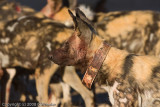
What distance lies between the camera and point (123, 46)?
5238mm

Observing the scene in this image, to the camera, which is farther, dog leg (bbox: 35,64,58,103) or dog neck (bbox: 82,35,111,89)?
dog leg (bbox: 35,64,58,103)

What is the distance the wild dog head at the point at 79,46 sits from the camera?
2.86 metres

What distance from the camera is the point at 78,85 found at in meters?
4.89

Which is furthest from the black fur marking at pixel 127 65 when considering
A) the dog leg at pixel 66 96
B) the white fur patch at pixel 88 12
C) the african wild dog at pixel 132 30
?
the dog leg at pixel 66 96

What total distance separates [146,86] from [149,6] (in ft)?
40.8

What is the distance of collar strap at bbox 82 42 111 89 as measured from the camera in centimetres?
293

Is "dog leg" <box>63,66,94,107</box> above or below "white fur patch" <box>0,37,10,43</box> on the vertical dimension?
below

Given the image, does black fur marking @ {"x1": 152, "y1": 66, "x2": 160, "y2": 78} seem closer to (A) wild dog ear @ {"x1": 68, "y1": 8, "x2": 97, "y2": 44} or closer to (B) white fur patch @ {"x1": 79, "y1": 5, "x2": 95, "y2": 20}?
(A) wild dog ear @ {"x1": 68, "y1": 8, "x2": 97, "y2": 44}

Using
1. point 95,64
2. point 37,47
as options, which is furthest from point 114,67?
point 37,47

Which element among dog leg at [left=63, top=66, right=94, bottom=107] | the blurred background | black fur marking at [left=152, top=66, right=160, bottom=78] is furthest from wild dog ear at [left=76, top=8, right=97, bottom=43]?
the blurred background

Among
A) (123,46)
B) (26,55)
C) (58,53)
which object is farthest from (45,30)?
(58,53)

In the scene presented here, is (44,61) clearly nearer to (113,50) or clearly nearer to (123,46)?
(123,46)

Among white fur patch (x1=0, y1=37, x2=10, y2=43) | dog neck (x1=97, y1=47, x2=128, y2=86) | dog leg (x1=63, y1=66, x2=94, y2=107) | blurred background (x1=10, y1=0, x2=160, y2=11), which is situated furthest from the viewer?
blurred background (x1=10, y1=0, x2=160, y2=11)

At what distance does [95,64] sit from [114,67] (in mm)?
168
